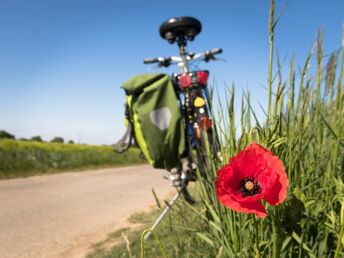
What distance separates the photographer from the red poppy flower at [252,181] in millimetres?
650

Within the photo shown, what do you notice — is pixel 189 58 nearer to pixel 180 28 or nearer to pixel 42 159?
pixel 180 28

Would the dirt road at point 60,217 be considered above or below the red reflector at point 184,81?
below

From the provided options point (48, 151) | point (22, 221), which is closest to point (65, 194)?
point (22, 221)

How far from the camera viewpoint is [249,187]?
2.37 ft

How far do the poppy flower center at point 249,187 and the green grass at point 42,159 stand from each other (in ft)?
31.7

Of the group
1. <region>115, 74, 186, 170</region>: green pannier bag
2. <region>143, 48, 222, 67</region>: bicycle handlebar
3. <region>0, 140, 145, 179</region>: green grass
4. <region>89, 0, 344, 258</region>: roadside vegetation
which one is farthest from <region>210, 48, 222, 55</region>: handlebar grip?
<region>0, 140, 145, 179</region>: green grass

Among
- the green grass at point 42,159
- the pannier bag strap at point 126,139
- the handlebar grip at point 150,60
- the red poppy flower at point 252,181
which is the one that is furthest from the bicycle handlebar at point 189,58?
the green grass at point 42,159

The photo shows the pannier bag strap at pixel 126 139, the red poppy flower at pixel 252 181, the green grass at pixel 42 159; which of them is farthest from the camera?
the green grass at pixel 42 159

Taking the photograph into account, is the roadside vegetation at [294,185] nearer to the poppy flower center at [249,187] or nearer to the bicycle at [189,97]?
the poppy flower center at [249,187]

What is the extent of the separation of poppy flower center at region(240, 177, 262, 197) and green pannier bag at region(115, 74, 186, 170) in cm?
164

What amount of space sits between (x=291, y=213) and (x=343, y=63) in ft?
2.34

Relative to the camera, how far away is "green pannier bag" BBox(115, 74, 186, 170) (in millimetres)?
2391

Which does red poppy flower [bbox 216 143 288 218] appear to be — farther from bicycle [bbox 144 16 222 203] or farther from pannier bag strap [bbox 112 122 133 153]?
pannier bag strap [bbox 112 122 133 153]

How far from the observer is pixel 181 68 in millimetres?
3172
